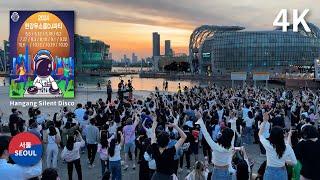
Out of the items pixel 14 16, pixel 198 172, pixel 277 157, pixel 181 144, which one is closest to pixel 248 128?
pixel 14 16

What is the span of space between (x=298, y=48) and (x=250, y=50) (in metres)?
16.6

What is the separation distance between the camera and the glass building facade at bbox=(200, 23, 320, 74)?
149 metres

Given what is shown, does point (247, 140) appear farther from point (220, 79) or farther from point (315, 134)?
point (220, 79)

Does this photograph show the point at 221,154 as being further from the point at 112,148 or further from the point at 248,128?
the point at 248,128

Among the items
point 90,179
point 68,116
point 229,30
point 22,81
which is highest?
point 229,30

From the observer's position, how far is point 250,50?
150 meters

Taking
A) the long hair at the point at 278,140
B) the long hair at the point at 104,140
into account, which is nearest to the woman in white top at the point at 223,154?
the long hair at the point at 278,140

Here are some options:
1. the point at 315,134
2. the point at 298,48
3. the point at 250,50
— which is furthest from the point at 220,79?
the point at 315,134

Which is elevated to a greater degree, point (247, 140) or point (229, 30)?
point (229, 30)

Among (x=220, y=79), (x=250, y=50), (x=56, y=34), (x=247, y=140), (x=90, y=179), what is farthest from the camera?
(x=250, y=50)

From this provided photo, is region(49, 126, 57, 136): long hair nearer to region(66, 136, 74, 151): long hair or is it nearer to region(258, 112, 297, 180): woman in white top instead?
region(66, 136, 74, 151): long hair

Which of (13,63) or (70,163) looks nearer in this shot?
(70,163)

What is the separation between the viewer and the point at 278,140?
20.5 feet

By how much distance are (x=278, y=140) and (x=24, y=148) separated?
3.42 metres
